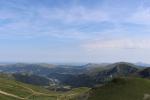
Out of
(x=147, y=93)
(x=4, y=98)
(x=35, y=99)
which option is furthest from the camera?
(x=35, y=99)

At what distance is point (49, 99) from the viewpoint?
179m

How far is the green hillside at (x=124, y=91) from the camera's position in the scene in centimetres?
11300

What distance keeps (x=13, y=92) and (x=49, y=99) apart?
2455cm

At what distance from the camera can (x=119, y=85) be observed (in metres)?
127

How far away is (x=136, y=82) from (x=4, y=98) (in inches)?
2732

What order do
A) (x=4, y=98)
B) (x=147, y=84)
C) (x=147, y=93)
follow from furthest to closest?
(x=4, y=98), (x=147, y=84), (x=147, y=93)

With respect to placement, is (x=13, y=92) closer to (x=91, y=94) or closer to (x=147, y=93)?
(x=91, y=94)

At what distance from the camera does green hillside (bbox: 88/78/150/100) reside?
113 m

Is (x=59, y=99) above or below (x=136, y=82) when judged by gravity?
below

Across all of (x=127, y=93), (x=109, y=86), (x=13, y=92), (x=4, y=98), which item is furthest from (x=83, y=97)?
(x=13, y=92)

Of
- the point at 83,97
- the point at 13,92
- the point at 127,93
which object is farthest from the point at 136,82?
the point at 13,92

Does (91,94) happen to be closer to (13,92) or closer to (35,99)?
(35,99)

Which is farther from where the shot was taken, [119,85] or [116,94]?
[119,85]

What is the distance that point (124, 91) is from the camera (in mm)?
119188
